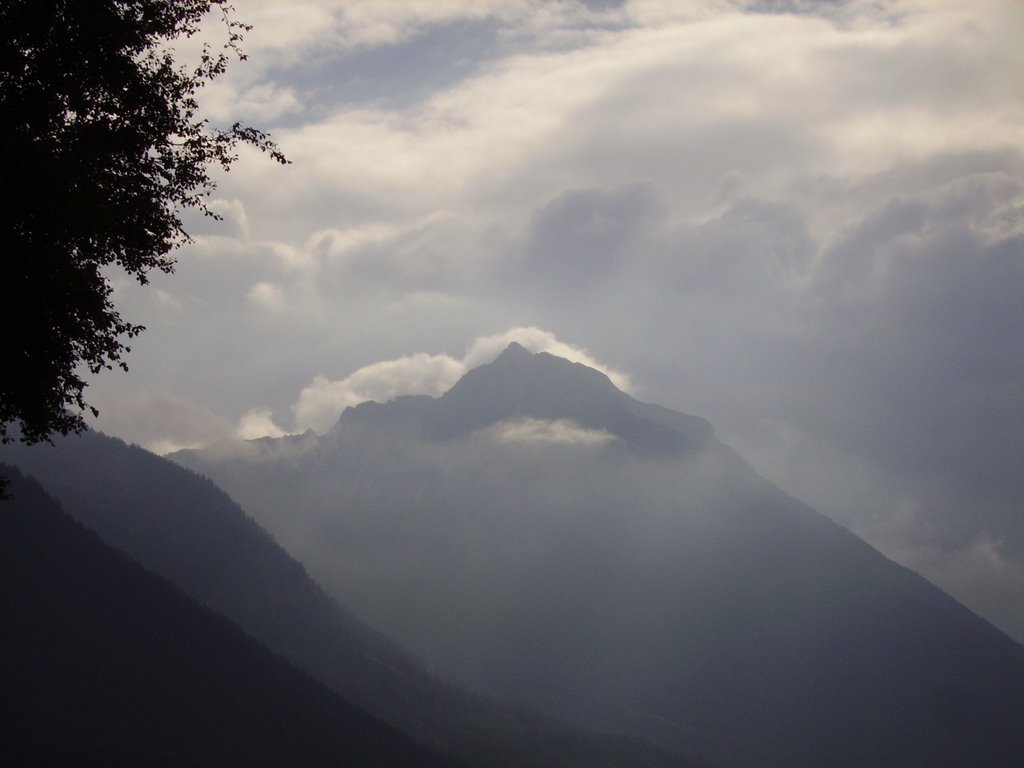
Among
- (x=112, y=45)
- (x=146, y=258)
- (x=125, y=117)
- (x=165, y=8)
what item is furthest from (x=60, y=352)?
(x=165, y=8)

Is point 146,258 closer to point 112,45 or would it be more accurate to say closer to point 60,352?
point 60,352

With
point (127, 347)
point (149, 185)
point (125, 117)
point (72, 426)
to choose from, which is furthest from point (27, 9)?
point (72, 426)

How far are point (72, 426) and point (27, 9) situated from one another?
27.7ft

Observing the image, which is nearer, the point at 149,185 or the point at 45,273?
the point at 45,273

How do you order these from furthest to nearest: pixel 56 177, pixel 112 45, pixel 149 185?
1. pixel 149 185
2. pixel 112 45
3. pixel 56 177

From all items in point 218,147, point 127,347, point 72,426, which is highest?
point 218,147

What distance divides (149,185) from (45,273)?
11.1 feet

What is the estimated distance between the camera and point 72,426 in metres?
21.8

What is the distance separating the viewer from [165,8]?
21.8 meters

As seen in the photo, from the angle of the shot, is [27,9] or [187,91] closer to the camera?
[27,9]

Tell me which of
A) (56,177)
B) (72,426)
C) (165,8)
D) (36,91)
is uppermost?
(165,8)

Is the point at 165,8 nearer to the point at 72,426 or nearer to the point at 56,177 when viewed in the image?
the point at 56,177

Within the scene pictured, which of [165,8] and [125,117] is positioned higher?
[165,8]

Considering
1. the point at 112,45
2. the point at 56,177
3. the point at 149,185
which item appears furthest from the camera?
the point at 149,185
